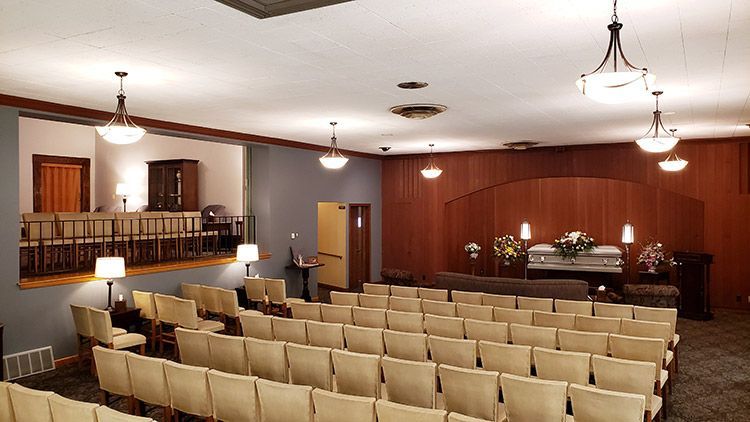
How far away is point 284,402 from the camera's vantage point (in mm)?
3797

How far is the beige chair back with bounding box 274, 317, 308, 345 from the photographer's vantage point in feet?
19.5

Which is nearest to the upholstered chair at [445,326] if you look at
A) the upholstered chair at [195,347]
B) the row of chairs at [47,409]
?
the upholstered chair at [195,347]

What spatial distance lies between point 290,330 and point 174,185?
9748 mm

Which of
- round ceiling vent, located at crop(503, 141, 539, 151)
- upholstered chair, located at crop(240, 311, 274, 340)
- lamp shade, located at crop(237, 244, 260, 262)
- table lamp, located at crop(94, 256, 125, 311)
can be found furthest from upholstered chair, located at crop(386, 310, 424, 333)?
round ceiling vent, located at crop(503, 141, 539, 151)

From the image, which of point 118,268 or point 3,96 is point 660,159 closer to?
point 118,268

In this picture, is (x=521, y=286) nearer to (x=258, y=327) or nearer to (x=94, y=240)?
(x=258, y=327)

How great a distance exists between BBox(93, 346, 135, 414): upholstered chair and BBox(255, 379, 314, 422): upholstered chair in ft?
4.76

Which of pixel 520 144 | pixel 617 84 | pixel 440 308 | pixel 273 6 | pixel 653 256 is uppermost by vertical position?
pixel 520 144

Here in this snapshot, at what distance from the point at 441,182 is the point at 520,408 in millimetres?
10545

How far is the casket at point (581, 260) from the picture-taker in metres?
12.0

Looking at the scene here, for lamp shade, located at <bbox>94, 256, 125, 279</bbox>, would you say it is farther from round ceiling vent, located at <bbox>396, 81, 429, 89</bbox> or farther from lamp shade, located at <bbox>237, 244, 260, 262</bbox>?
round ceiling vent, located at <bbox>396, 81, 429, 89</bbox>

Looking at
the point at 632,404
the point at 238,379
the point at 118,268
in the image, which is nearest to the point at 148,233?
the point at 118,268

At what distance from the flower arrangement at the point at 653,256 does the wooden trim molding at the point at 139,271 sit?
8.08 m

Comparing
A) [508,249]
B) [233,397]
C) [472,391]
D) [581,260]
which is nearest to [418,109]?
[472,391]
